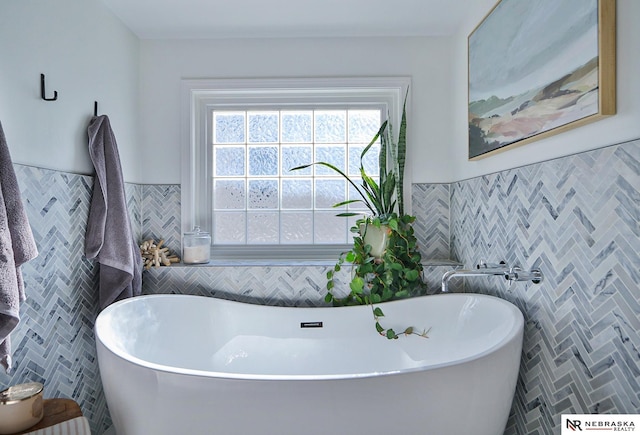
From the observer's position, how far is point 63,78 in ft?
5.57

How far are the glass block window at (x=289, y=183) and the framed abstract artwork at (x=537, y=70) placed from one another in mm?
835

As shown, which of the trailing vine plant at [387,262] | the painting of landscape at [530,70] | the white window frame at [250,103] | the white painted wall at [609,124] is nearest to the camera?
the white painted wall at [609,124]

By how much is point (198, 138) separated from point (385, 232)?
54.9 inches

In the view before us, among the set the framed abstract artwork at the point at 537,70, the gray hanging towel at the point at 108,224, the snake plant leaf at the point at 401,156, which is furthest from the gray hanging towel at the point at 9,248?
the framed abstract artwork at the point at 537,70

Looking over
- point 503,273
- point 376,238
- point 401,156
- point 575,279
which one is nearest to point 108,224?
point 376,238

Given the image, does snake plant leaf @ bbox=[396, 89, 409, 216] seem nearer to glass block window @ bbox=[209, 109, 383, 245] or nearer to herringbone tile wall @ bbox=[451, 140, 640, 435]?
glass block window @ bbox=[209, 109, 383, 245]

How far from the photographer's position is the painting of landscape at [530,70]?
1175 millimetres

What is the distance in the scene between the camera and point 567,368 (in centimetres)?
130

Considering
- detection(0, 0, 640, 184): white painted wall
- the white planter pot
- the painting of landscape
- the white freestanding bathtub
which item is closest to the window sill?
the white planter pot

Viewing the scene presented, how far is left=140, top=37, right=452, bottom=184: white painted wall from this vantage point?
93.4 inches

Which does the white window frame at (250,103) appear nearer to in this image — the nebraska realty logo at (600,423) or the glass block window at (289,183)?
the glass block window at (289,183)

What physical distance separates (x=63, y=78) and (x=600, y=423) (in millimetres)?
2443

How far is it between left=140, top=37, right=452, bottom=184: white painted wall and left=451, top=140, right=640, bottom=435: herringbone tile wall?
74 cm

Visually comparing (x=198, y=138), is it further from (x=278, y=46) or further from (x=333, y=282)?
(x=333, y=282)
